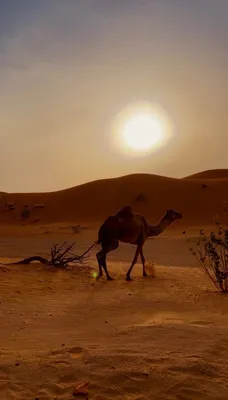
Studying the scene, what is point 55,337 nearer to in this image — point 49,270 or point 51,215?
point 49,270

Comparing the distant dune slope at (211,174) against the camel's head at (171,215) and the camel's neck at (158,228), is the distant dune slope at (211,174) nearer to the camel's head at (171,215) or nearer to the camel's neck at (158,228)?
the camel's head at (171,215)

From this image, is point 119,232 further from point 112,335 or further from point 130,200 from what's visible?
point 130,200

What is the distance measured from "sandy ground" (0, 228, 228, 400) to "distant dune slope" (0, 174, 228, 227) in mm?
30842

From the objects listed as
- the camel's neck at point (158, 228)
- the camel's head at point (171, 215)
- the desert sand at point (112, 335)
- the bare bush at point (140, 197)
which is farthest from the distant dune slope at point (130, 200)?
the desert sand at point (112, 335)

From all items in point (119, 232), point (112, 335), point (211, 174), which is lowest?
point (112, 335)

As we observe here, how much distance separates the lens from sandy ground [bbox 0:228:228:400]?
4117 mm

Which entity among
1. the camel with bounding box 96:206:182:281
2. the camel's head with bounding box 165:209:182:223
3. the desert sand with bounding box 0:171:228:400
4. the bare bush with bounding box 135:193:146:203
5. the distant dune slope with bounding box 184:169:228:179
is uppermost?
the distant dune slope with bounding box 184:169:228:179

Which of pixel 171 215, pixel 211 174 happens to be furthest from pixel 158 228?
pixel 211 174

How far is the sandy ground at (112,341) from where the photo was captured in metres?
4.12

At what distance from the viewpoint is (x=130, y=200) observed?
49.6 metres

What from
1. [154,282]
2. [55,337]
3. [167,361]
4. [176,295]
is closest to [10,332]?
[55,337]

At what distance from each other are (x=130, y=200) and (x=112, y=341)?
44.2 metres

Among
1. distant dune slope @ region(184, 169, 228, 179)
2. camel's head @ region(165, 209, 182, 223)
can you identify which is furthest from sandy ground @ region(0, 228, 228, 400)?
distant dune slope @ region(184, 169, 228, 179)

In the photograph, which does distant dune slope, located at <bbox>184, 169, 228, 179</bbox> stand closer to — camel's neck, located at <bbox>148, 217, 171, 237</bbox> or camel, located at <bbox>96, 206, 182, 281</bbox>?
camel's neck, located at <bbox>148, 217, 171, 237</bbox>
